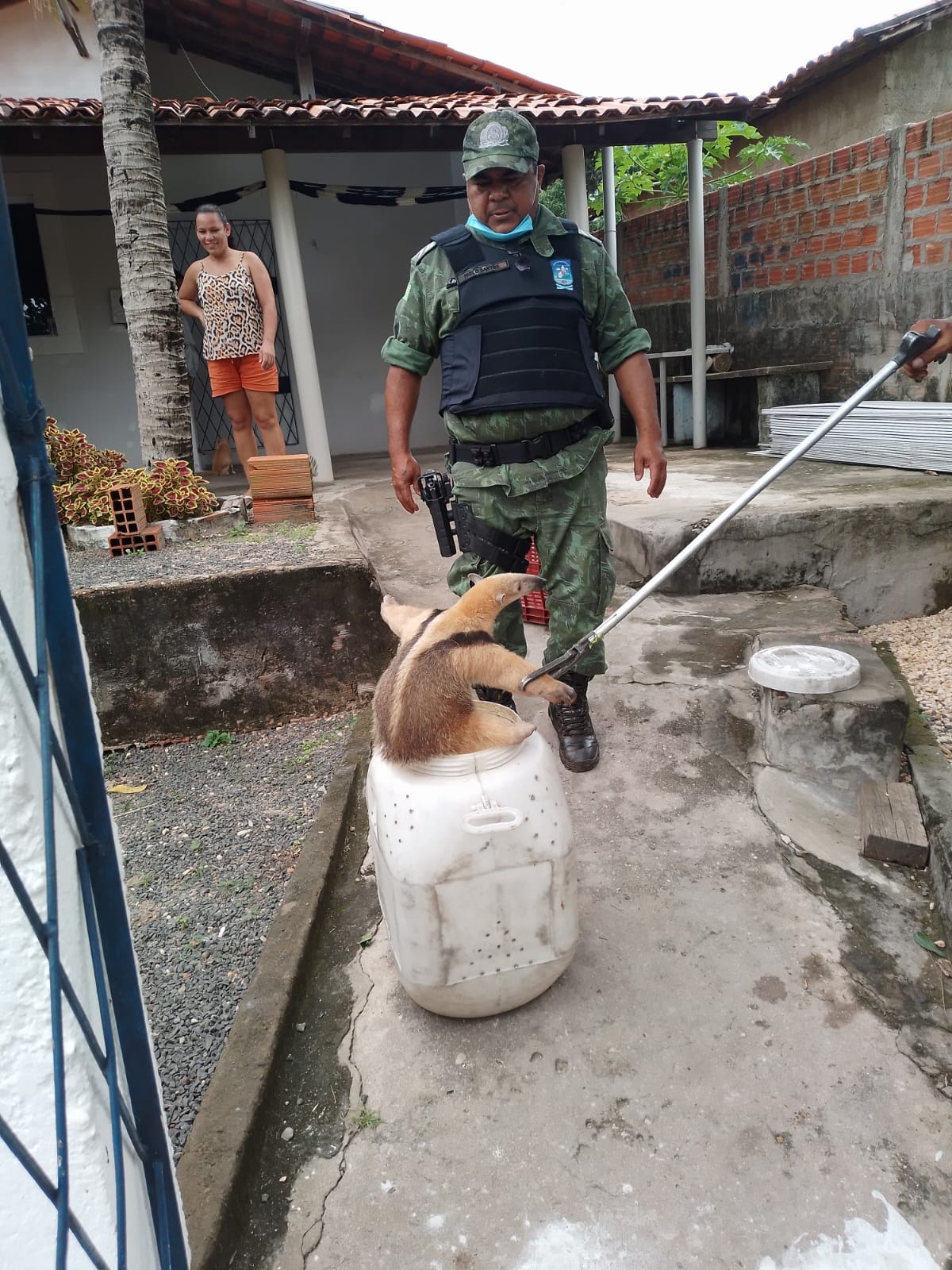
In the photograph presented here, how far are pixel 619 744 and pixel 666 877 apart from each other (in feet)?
2.43

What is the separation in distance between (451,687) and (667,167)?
11.3 metres

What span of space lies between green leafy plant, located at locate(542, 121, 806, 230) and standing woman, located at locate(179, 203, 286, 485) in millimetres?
5812

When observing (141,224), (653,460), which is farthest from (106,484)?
(653,460)

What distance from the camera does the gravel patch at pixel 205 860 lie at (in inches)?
79.8

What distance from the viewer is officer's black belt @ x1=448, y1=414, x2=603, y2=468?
8.38 ft

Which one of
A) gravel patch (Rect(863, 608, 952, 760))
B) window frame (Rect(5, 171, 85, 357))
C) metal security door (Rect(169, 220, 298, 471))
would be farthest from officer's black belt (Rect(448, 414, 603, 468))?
window frame (Rect(5, 171, 85, 357))

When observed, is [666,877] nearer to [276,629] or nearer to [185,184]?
[276,629]

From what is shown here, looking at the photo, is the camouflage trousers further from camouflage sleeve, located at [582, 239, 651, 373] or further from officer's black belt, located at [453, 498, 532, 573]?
camouflage sleeve, located at [582, 239, 651, 373]

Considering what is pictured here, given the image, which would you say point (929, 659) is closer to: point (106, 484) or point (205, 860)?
point (205, 860)

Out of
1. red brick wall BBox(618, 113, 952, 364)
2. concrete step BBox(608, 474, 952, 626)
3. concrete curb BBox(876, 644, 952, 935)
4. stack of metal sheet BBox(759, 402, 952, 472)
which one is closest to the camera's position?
concrete curb BBox(876, 644, 952, 935)

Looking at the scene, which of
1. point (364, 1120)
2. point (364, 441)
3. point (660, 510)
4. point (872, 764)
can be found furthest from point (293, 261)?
point (364, 1120)

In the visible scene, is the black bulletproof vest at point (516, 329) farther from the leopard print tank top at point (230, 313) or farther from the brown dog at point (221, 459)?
the brown dog at point (221, 459)

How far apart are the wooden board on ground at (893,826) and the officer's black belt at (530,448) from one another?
1497mm

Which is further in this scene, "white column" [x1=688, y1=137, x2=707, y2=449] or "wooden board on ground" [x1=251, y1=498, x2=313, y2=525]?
"white column" [x1=688, y1=137, x2=707, y2=449]
